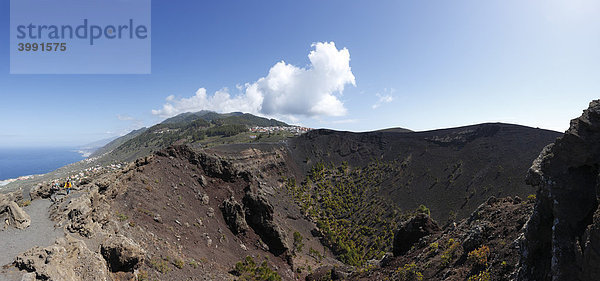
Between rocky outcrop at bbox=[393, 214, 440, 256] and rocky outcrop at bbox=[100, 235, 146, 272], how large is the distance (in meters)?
22.8

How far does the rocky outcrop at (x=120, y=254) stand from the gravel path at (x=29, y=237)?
2.26 meters

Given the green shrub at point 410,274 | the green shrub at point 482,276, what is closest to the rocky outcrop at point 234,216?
the green shrub at point 410,274

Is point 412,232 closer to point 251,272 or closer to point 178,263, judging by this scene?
point 251,272

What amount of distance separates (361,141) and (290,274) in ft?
221

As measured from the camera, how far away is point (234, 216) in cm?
3097

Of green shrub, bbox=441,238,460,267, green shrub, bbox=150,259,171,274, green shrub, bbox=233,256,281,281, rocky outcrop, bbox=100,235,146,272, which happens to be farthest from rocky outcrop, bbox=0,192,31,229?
green shrub, bbox=441,238,460,267

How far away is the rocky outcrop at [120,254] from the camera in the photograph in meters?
12.5

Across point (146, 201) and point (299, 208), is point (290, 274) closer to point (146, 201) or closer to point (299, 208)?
point (146, 201)

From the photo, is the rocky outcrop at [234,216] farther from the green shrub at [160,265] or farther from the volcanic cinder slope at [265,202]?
the green shrub at [160,265]

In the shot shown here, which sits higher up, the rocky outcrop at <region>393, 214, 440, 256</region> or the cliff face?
the cliff face

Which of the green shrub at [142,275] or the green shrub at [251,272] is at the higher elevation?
the green shrub at [142,275]

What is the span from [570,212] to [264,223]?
3029 centimetres

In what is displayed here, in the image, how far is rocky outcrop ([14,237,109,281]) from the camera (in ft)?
29.0

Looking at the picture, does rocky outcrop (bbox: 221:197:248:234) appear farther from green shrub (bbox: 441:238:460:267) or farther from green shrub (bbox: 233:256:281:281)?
green shrub (bbox: 441:238:460:267)
